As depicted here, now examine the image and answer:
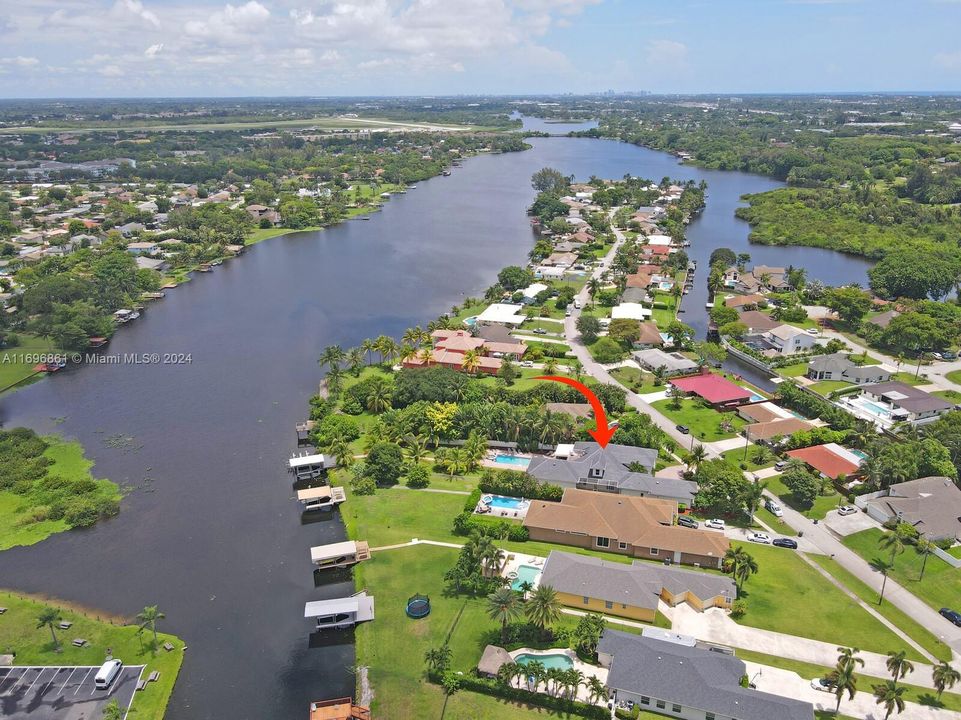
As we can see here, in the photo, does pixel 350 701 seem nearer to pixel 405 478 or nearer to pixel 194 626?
pixel 194 626

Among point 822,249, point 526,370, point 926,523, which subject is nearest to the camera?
point 926,523

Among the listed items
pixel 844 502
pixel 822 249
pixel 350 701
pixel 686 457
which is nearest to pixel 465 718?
pixel 350 701

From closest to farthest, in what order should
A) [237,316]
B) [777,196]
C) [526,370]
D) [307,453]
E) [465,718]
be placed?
[465,718] → [307,453] → [526,370] → [237,316] → [777,196]

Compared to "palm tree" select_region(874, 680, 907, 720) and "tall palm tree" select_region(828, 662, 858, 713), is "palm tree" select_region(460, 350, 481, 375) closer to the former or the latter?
"tall palm tree" select_region(828, 662, 858, 713)

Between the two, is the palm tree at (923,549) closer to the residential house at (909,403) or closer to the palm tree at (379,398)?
the residential house at (909,403)

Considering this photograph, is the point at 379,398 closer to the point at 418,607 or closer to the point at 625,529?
the point at 418,607

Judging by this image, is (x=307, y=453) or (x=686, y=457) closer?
(x=686, y=457)

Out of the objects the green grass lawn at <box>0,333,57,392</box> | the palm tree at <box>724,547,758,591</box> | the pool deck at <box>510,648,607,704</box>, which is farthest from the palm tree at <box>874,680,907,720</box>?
the green grass lawn at <box>0,333,57,392</box>
